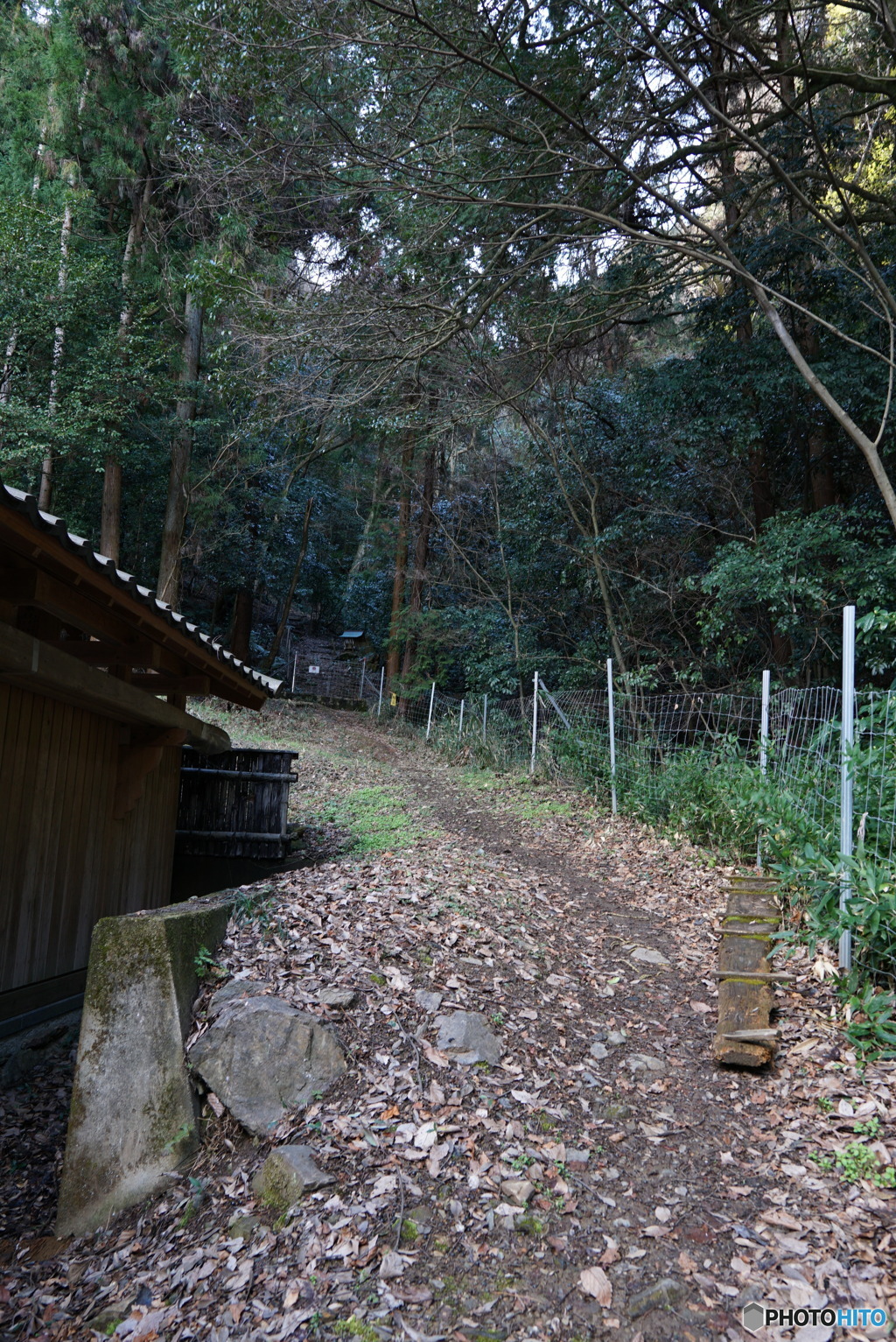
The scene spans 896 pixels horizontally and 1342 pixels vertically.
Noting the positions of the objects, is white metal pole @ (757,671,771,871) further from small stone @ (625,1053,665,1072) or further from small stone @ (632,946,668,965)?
small stone @ (625,1053,665,1072)

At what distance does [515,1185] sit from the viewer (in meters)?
2.93

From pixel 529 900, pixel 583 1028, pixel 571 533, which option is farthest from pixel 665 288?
pixel 583 1028

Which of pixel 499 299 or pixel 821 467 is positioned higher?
pixel 499 299

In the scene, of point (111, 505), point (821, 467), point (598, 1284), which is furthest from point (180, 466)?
point (598, 1284)

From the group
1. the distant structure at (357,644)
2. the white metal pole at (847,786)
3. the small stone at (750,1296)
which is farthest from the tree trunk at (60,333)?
the small stone at (750,1296)

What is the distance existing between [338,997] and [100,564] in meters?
2.52

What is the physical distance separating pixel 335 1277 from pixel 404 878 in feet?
9.99

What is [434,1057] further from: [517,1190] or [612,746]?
[612,746]

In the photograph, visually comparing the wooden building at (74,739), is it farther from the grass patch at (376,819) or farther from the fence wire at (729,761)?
the fence wire at (729,761)

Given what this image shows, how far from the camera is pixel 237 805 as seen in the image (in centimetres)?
765

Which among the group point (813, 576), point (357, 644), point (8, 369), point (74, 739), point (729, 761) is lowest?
point (74, 739)

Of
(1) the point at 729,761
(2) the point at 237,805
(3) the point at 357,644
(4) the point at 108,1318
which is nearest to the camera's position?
(4) the point at 108,1318

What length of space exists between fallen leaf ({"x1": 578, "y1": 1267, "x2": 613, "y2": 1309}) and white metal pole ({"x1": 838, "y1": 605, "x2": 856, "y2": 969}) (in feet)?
6.82

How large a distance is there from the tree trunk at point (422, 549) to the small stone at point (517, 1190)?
16.5m
